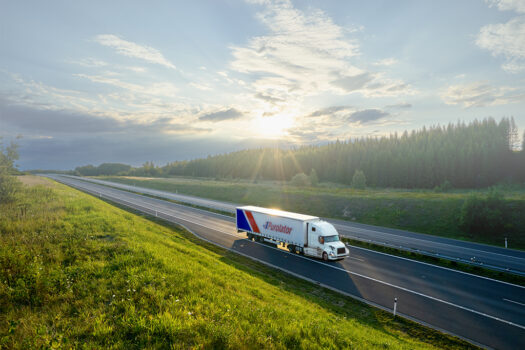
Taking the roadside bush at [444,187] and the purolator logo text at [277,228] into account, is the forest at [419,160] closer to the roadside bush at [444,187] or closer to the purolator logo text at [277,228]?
the roadside bush at [444,187]

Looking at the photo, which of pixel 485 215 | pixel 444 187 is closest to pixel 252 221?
pixel 485 215

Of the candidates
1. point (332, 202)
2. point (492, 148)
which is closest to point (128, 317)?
point (332, 202)

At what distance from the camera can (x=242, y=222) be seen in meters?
32.1

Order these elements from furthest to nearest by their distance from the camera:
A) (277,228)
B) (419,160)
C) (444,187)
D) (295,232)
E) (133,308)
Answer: (419,160) → (444,187) → (277,228) → (295,232) → (133,308)

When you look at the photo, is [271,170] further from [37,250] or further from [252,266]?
[37,250]

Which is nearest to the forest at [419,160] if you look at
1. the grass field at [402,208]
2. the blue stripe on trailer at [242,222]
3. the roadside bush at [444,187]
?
the roadside bush at [444,187]

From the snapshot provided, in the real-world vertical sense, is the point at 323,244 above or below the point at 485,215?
below

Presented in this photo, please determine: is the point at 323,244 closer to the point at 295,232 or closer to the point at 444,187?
the point at 295,232

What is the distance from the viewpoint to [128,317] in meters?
7.43

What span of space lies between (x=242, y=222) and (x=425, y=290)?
2031 centimetres

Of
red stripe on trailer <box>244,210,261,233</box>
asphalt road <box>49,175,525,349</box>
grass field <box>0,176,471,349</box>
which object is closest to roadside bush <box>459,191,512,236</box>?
asphalt road <box>49,175,525,349</box>

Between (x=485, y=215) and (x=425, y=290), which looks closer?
(x=425, y=290)

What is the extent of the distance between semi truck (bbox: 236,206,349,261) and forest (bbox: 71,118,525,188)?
69139 mm

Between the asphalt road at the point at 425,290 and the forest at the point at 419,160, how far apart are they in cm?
7303
